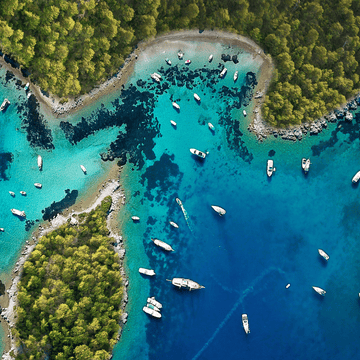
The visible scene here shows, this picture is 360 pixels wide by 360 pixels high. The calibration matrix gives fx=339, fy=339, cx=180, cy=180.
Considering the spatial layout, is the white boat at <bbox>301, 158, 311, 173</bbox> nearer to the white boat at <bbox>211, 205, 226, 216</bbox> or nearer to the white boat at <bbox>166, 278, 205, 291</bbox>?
the white boat at <bbox>211, 205, 226, 216</bbox>

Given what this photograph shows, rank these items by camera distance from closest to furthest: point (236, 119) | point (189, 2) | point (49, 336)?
point (49, 336) < point (189, 2) < point (236, 119)

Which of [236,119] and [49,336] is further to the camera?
[236,119]

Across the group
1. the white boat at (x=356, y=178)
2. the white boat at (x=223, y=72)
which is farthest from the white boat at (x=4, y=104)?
the white boat at (x=356, y=178)

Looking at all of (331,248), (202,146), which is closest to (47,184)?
(202,146)

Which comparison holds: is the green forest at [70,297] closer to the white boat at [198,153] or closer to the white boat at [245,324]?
the white boat at [198,153]

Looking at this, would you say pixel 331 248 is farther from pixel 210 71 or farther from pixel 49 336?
pixel 49 336

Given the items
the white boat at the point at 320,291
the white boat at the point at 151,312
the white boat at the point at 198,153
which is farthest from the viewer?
the white boat at the point at 320,291

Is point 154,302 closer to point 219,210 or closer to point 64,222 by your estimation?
point 219,210

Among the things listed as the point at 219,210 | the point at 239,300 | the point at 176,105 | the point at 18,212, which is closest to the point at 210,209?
the point at 219,210
